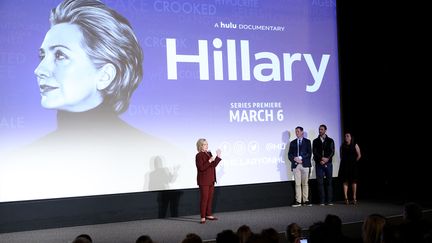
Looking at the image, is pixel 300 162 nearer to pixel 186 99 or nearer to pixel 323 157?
pixel 323 157

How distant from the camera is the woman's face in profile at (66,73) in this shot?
23.0 feet

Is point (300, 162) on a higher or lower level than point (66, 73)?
lower

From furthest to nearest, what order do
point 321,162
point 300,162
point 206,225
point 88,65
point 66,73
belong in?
1. point 321,162
2. point 300,162
3. point 88,65
4. point 66,73
5. point 206,225

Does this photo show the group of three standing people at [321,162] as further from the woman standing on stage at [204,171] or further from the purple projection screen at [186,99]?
the woman standing on stage at [204,171]

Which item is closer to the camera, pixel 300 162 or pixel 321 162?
pixel 300 162

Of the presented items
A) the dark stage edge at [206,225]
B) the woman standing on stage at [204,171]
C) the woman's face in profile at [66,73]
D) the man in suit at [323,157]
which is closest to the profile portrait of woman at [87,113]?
the woman's face in profile at [66,73]

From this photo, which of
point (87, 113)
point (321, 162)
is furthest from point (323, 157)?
point (87, 113)

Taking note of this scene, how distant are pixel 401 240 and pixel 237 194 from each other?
5.34 meters

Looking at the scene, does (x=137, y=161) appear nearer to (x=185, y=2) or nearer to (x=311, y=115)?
(x=185, y=2)

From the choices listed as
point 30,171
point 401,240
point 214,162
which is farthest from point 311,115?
point 401,240

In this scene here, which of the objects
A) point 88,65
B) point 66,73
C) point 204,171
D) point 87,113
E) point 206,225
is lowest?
point 206,225

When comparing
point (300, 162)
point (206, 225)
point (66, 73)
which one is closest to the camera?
point (206, 225)

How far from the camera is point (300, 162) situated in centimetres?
829

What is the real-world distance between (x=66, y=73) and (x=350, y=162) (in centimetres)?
444
